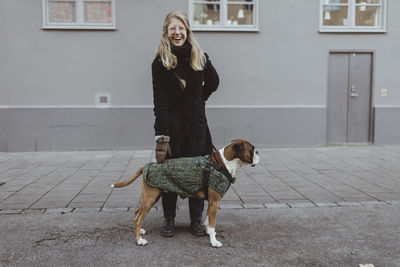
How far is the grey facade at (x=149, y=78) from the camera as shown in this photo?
9219mm

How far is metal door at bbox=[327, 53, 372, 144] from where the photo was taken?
32.7 feet

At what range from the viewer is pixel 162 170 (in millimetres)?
3484

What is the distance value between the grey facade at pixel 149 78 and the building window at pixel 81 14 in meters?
0.21

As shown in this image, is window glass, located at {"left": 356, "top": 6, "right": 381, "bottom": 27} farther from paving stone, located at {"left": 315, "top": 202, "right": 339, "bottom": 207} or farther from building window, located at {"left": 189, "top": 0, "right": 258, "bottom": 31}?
paving stone, located at {"left": 315, "top": 202, "right": 339, "bottom": 207}

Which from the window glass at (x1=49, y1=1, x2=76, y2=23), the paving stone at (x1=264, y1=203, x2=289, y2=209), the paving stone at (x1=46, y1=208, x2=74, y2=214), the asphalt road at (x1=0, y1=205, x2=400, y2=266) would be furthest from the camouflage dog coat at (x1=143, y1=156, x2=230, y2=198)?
the window glass at (x1=49, y1=1, x2=76, y2=23)

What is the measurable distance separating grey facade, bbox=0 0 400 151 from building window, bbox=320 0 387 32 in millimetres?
222

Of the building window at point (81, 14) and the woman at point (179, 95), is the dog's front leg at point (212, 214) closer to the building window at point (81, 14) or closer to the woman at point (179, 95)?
the woman at point (179, 95)

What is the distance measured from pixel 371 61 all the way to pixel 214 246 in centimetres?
829

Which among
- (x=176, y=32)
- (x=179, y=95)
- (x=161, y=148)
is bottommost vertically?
(x=161, y=148)

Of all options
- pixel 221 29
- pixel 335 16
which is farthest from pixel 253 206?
pixel 335 16

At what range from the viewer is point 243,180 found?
20.8ft

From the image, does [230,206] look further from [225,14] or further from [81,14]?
[81,14]

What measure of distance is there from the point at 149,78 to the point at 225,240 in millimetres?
6379

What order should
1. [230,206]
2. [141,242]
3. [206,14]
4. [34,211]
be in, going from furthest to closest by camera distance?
[206,14] → [230,206] → [34,211] → [141,242]
